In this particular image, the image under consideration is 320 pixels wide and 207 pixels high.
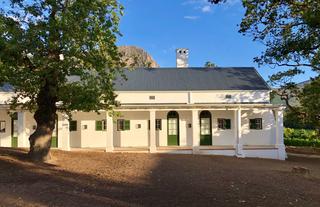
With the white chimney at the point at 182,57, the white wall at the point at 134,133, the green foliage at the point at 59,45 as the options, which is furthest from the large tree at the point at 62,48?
the white chimney at the point at 182,57

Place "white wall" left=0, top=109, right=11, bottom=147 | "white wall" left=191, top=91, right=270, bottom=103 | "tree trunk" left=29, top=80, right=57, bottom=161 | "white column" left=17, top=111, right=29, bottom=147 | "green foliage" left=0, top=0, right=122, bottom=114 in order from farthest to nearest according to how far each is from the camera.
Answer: "white wall" left=191, top=91, right=270, bottom=103, "white wall" left=0, top=109, right=11, bottom=147, "white column" left=17, top=111, right=29, bottom=147, "tree trunk" left=29, top=80, right=57, bottom=161, "green foliage" left=0, top=0, right=122, bottom=114

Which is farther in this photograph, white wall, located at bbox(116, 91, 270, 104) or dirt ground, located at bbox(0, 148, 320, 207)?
white wall, located at bbox(116, 91, 270, 104)

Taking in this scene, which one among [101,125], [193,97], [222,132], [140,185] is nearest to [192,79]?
[193,97]

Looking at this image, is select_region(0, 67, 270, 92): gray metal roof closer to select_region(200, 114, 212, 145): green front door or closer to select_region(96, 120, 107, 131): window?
select_region(200, 114, 212, 145): green front door

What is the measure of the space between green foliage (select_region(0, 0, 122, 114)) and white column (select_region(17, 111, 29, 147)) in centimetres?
827

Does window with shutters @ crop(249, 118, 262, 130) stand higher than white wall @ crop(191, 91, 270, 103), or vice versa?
white wall @ crop(191, 91, 270, 103)

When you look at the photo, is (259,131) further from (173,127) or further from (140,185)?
(140,185)

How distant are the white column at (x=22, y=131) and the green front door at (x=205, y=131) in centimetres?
1109

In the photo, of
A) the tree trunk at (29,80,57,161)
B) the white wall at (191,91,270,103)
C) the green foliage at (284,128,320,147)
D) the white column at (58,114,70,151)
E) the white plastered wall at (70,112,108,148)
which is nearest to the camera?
the tree trunk at (29,80,57,161)

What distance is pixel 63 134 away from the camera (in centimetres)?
2167

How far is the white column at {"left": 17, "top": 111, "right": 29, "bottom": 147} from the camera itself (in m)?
22.1

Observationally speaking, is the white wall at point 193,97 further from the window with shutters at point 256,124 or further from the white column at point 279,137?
the white column at point 279,137

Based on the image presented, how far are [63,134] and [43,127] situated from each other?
642cm

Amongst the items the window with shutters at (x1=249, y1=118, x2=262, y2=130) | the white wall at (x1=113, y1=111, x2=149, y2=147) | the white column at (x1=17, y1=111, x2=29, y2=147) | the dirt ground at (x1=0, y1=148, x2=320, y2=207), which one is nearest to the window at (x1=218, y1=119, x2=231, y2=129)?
the window with shutters at (x1=249, y1=118, x2=262, y2=130)
